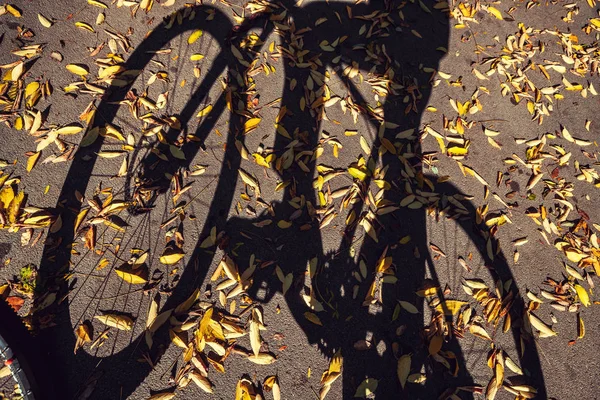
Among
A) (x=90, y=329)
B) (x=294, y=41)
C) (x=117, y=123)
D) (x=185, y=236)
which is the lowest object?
(x=90, y=329)

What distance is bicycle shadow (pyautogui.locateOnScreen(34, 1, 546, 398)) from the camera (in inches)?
94.6

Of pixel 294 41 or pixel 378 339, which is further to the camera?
pixel 294 41

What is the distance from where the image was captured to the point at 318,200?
2.81 metres

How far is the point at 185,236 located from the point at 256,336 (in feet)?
2.51

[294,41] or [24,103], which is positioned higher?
[294,41]

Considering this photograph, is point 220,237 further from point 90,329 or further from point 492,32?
point 492,32

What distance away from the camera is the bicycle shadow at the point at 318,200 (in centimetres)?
240

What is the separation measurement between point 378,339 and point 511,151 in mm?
1926

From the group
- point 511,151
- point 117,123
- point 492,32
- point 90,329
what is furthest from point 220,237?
point 492,32

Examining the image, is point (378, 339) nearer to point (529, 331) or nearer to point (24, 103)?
point (529, 331)

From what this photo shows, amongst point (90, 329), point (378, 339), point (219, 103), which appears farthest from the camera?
point (219, 103)

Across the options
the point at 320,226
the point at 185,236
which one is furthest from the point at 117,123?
the point at 320,226

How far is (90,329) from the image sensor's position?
225 centimetres

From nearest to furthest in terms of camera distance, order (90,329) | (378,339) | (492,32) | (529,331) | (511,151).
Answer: (90,329) < (378,339) < (529,331) < (511,151) < (492,32)
